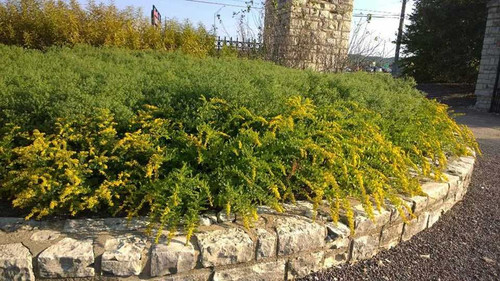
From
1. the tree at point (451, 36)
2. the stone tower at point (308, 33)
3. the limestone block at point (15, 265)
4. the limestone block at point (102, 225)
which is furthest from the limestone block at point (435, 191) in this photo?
the tree at point (451, 36)

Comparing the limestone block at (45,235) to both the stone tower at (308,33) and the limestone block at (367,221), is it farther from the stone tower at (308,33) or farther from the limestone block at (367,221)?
the stone tower at (308,33)

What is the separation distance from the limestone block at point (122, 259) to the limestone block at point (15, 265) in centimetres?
36

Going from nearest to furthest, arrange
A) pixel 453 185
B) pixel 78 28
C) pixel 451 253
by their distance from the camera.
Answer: pixel 451 253 < pixel 453 185 < pixel 78 28

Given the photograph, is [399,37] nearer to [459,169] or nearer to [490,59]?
[490,59]

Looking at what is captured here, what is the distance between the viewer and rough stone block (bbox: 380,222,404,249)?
8.70ft

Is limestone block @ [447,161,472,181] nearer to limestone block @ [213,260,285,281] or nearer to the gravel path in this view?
the gravel path

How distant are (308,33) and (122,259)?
7.60 metres

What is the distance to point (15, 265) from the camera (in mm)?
1829

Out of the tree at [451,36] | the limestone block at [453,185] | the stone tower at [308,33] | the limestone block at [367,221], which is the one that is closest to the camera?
the limestone block at [367,221]

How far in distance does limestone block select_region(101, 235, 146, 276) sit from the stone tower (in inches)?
272

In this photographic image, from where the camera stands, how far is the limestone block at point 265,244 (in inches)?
84.0

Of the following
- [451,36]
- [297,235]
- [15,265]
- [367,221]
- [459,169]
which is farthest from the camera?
[451,36]

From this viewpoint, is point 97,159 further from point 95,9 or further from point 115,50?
point 95,9

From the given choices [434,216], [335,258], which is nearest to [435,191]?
[434,216]
